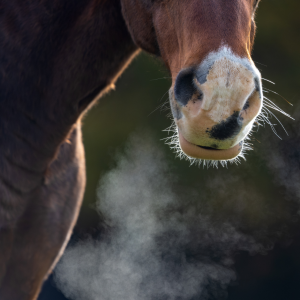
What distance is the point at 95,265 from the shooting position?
2.95 metres

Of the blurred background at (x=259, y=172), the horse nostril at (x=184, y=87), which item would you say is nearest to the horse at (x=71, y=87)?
the horse nostril at (x=184, y=87)

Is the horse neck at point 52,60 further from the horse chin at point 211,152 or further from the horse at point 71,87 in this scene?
the horse chin at point 211,152

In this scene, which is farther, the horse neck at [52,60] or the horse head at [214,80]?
the horse neck at [52,60]

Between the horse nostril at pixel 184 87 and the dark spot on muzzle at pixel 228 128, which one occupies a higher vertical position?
the horse nostril at pixel 184 87

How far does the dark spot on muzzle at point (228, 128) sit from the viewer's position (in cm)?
52

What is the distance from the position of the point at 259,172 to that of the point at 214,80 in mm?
2523

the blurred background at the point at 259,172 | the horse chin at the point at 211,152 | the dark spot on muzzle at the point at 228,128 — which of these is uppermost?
the dark spot on muzzle at the point at 228,128

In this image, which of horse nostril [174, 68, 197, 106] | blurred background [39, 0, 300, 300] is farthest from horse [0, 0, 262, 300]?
blurred background [39, 0, 300, 300]

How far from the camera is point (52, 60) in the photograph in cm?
84

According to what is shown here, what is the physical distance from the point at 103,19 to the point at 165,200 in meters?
2.37

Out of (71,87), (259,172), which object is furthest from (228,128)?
(259,172)

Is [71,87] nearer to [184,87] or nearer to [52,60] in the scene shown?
[52,60]

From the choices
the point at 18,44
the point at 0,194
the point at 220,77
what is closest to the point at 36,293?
the point at 0,194

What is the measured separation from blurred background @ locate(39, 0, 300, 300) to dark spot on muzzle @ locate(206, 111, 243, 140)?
216cm
